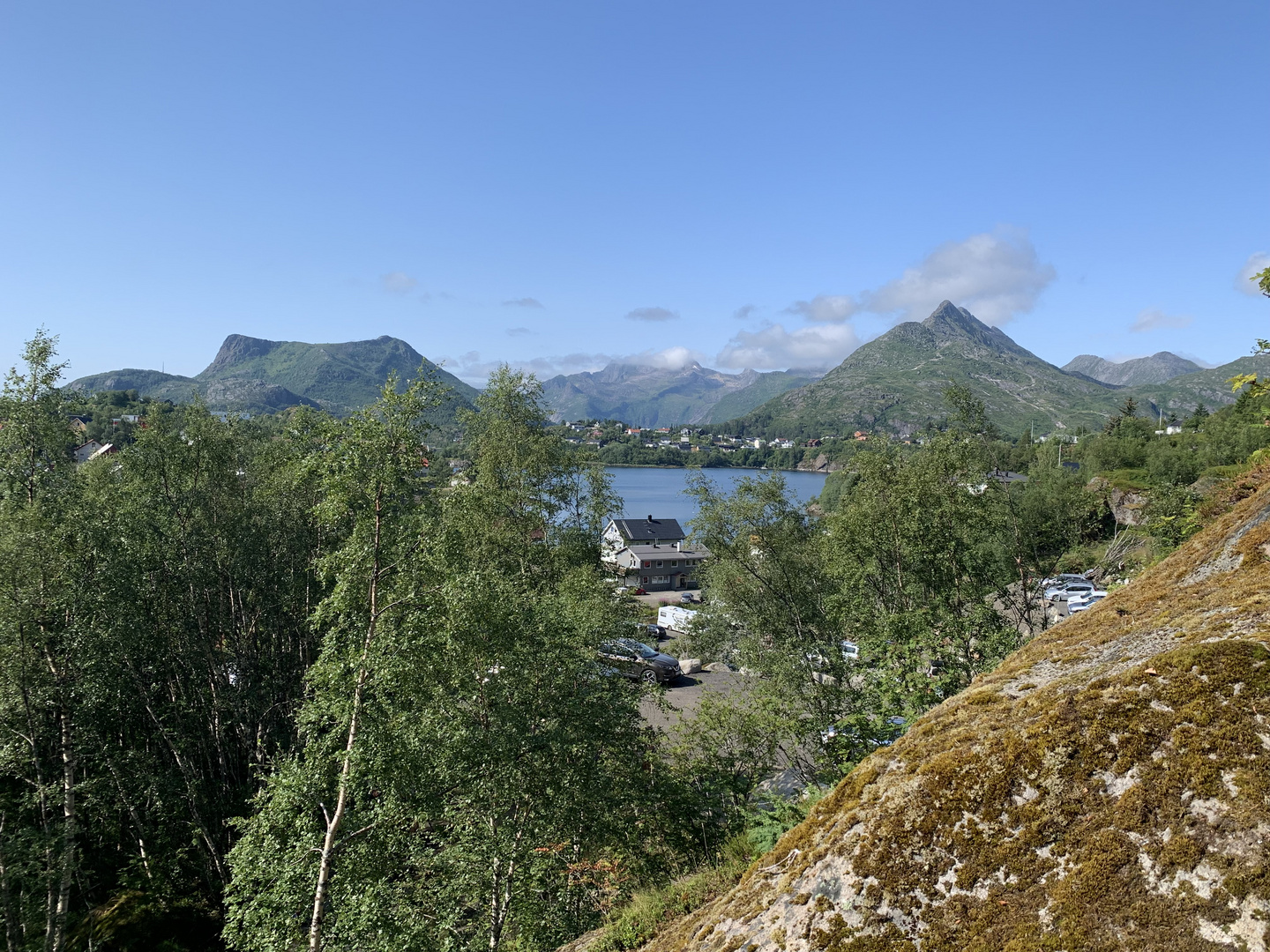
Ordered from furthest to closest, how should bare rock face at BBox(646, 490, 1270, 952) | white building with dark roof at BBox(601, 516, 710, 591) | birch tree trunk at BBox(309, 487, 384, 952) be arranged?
white building with dark roof at BBox(601, 516, 710, 591) < birch tree trunk at BBox(309, 487, 384, 952) < bare rock face at BBox(646, 490, 1270, 952)

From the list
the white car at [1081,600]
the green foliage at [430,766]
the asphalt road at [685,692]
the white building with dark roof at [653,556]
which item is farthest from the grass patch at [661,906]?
the white building with dark roof at [653,556]

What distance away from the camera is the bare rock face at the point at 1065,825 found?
3.60 m

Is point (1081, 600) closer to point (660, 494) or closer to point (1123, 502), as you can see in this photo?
point (1123, 502)

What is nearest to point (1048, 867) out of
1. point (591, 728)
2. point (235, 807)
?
point (591, 728)

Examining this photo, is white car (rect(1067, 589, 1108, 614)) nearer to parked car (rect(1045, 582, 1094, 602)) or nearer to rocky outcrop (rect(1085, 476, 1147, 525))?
parked car (rect(1045, 582, 1094, 602))

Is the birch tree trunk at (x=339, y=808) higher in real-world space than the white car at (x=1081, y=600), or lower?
higher

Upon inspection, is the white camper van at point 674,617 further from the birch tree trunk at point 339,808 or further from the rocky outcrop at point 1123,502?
the rocky outcrop at point 1123,502

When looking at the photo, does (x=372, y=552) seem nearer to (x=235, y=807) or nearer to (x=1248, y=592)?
(x=1248, y=592)

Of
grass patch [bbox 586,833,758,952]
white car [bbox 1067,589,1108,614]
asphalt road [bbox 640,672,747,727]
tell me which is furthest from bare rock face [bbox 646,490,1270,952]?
white car [bbox 1067,589,1108,614]

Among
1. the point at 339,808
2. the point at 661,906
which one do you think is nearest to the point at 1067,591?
the point at 661,906

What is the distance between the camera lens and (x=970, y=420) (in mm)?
22953

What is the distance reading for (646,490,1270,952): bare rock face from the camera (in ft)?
11.8

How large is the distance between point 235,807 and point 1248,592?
955 inches

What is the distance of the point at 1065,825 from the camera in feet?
13.5
